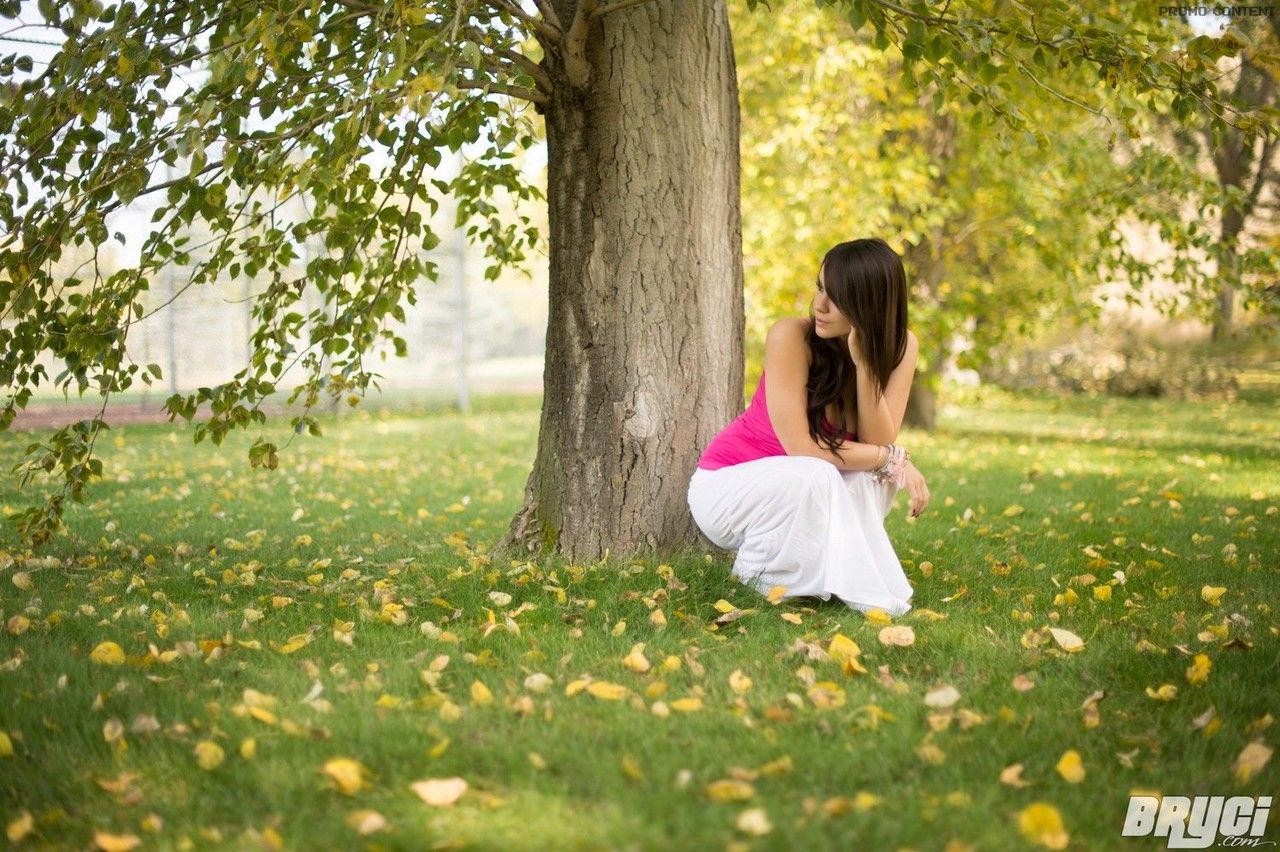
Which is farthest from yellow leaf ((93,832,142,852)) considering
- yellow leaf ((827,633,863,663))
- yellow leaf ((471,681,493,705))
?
yellow leaf ((827,633,863,663))

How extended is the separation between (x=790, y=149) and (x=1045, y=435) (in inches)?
182

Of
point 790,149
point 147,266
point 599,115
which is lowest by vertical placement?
point 147,266

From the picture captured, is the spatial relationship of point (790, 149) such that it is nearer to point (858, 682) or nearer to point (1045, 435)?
point (1045, 435)

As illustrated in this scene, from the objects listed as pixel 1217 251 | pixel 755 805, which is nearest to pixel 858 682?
pixel 755 805

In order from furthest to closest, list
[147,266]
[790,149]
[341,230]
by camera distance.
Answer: [790,149], [341,230], [147,266]

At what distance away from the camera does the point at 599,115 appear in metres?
4.57

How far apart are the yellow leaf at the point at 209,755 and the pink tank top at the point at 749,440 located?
230cm

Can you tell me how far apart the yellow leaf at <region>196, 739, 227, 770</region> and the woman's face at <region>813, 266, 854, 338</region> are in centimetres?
248

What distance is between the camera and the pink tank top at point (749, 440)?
427 cm

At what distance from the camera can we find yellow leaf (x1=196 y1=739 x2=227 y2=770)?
2.58 metres

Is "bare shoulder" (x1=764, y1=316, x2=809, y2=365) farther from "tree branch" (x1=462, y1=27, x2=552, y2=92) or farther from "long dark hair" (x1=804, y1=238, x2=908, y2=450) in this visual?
"tree branch" (x1=462, y1=27, x2=552, y2=92)

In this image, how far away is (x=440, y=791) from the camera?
2.40 m

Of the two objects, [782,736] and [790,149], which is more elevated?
[790,149]

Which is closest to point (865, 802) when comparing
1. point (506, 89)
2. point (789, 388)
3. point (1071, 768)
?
point (1071, 768)
